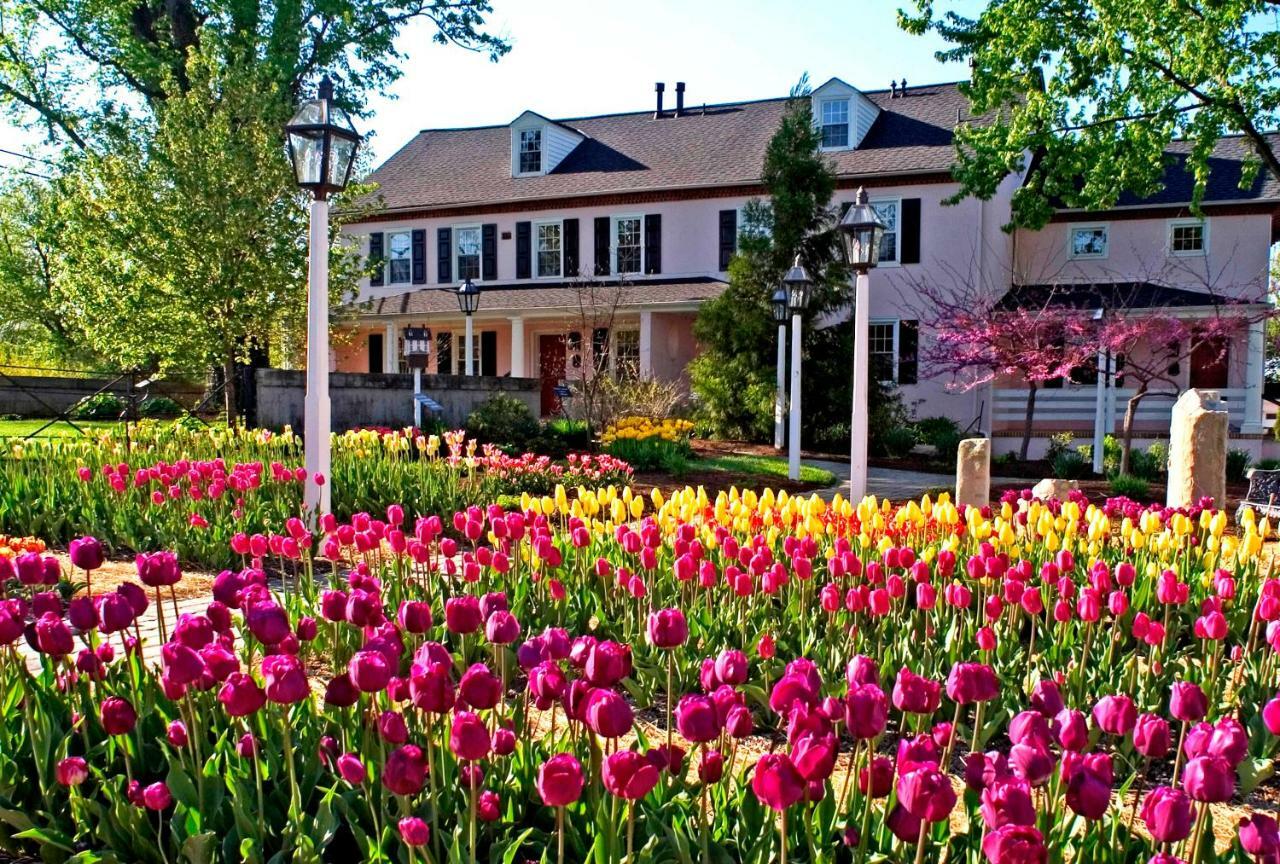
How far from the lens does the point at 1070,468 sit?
1850 cm

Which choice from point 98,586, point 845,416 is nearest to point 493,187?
point 845,416

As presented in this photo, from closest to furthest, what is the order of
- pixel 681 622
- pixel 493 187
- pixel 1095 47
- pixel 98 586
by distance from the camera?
pixel 681 622, pixel 98 586, pixel 1095 47, pixel 493 187

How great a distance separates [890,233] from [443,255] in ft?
43.7

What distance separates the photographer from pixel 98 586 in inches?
270

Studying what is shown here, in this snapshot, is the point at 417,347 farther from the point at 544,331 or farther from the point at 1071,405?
the point at 1071,405

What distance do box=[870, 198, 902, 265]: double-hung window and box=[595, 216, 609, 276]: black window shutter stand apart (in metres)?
7.56

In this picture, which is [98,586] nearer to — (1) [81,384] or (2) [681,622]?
(2) [681,622]

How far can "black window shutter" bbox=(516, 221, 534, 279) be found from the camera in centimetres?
3072

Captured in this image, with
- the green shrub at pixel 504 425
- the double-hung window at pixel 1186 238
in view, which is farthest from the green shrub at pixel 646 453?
the double-hung window at pixel 1186 238

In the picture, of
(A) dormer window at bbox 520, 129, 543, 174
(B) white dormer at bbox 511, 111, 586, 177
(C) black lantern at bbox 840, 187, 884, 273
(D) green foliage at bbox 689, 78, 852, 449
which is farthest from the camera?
(A) dormer window at bbox 520, 129, 543, 174

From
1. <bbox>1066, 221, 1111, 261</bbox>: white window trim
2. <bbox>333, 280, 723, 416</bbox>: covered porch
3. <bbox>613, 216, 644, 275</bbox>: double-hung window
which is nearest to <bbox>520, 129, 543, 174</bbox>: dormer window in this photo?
<bbox>613, 216, 644, 275</bbox>: double-hung window

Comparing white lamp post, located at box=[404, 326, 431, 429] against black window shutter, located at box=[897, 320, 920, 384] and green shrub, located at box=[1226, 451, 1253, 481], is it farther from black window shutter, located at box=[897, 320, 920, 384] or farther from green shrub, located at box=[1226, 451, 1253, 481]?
green shrub, located at box=[1226, 451, 1253, 481]

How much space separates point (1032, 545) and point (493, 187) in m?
27.4

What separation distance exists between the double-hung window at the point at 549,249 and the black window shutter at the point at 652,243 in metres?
2.62
